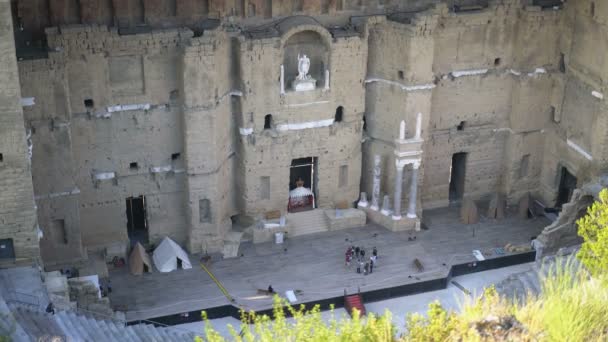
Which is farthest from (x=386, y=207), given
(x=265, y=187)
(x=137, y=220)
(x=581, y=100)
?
(x=137, y=220)

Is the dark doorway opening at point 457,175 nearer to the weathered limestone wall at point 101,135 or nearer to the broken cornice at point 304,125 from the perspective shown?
the broken cornice at point 304,125

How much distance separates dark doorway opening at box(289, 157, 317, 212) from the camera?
41031 millimetres

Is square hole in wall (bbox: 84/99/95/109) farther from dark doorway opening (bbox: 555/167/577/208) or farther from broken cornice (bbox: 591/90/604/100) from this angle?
dark doorway opening (bbox: 555/167/577/208)

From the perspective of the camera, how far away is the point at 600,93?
125ft

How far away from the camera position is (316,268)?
38094mm

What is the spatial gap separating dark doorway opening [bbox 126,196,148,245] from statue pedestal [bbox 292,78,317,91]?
323 inches

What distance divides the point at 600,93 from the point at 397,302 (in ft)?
40.2

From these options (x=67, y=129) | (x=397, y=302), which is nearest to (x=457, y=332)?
(x=397, y=302)

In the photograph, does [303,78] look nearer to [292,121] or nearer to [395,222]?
[292,121]

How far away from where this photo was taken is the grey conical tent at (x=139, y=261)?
3731cm

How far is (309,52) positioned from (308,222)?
7.65 metres

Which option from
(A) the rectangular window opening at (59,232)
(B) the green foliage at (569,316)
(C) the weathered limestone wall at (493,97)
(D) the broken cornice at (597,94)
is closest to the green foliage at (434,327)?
(B) the green foliage at (569,316)

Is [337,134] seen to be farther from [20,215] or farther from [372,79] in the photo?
[20,215]

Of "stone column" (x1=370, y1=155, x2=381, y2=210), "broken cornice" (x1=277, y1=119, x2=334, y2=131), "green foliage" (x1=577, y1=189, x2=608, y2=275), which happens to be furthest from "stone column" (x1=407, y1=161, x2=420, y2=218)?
"green foliage" (x1=577, y1=189, x2=608, y2=275)
